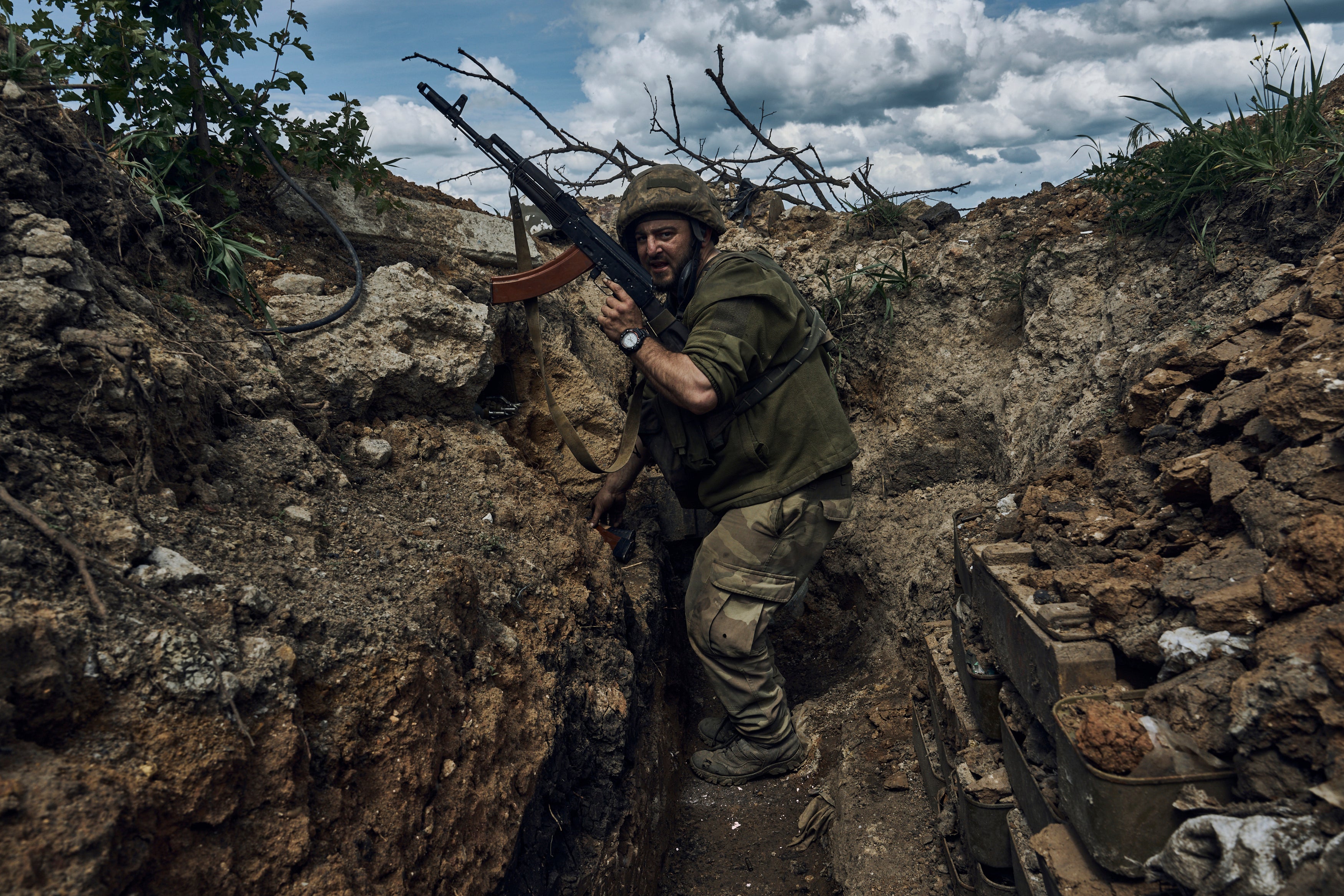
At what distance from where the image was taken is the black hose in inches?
103

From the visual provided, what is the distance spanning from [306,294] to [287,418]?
2.16 feet

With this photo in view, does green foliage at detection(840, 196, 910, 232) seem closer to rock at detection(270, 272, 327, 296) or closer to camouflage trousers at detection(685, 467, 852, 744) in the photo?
camouflage trousers at detection(685, 467, 852, 744)

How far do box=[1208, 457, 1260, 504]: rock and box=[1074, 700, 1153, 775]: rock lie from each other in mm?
651

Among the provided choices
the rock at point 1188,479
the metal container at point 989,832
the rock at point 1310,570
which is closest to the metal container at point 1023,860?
the metal container at point 989,832

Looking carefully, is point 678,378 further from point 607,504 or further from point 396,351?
point 396,351

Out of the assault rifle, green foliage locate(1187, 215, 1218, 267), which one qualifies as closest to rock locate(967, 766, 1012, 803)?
the assault rifle

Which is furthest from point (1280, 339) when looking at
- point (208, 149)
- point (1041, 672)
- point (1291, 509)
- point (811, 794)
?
point (208, 149)

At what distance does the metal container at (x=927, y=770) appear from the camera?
8.41 ft

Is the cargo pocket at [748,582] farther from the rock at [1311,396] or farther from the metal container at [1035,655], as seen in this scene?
the rock at [1311,396]

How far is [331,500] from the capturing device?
2229mm

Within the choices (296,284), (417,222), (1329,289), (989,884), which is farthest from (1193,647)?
(417,222)

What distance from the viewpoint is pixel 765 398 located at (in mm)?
3008

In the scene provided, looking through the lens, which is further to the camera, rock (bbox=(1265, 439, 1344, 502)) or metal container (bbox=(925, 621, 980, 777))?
metal container (bbox=(925, 621, 980, 777))

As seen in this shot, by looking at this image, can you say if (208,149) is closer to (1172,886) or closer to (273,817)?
(273,817)
